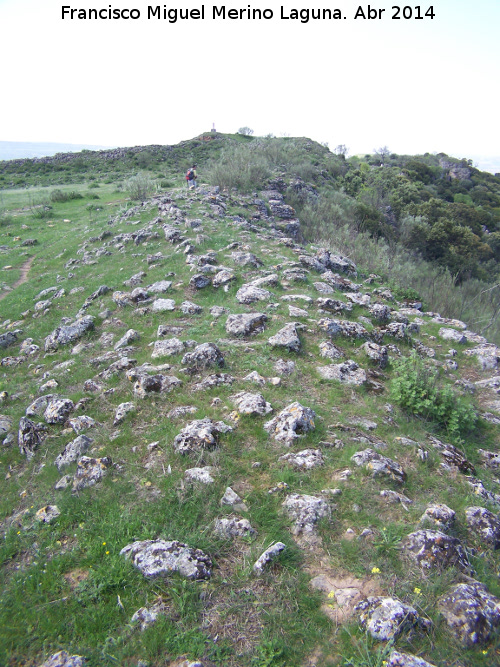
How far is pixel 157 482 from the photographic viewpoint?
486 cm

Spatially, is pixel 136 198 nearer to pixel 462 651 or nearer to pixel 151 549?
pixel 151 549

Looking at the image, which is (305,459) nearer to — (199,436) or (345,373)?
(199,436)

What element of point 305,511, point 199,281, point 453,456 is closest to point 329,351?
point 453,456

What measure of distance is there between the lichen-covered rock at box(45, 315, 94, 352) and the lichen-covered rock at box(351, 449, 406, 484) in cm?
774

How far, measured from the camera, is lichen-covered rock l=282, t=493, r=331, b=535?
4137mm

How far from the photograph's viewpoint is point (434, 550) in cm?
371

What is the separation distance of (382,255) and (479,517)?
18.8 meters

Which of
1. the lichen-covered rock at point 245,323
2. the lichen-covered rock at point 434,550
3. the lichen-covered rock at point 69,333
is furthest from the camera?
the lichen-covered rock at point 69,333

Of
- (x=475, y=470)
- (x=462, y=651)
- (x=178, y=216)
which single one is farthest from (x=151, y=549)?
(x=178, y=216)

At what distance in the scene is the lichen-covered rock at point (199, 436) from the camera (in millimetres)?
5234

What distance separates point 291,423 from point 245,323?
3.55 m

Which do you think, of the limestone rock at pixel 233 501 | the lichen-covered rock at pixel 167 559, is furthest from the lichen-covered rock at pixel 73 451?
the limestone rock at pixel 233 501

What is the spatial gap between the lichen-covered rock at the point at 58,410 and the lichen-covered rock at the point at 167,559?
3359 millimetres

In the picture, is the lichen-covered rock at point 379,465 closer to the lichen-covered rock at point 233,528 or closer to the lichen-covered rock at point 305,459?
the lichen-covered rock at point 305,459
